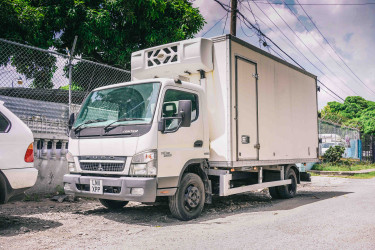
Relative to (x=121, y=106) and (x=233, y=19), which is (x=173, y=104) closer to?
(x=121, y=106)

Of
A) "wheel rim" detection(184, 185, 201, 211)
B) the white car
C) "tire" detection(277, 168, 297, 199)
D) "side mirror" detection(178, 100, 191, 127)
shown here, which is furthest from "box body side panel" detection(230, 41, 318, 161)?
the white car

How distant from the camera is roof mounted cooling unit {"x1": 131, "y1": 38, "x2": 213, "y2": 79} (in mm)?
6512

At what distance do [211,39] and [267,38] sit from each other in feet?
30.6

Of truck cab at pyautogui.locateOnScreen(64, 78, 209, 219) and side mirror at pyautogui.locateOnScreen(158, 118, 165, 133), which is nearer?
truck cab at pyautogui.locateOnScreen(64, 78, 209, 219)

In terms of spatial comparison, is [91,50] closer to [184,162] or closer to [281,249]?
[184,162]

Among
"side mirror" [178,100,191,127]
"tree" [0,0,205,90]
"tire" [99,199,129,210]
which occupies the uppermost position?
"tree" [0,0,205,90]

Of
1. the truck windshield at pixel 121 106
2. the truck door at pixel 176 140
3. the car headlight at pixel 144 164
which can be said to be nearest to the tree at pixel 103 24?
the truck windshield at pixel 121 106

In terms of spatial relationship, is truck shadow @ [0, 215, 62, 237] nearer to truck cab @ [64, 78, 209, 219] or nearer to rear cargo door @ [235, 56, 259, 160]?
truck cab @ [64, 78, 209, 219]

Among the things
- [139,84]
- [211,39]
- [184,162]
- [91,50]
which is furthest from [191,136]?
[91,50]

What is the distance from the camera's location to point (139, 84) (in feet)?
19.7

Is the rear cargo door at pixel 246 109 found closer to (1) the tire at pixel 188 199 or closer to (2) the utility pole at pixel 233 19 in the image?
(1) the tire at pixel 188 199

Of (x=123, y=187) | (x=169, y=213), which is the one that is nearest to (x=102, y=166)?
(x=123, y=187)

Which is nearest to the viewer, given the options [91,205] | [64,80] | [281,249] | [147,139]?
[281,249]

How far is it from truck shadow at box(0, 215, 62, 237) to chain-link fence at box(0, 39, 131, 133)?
2.45m
